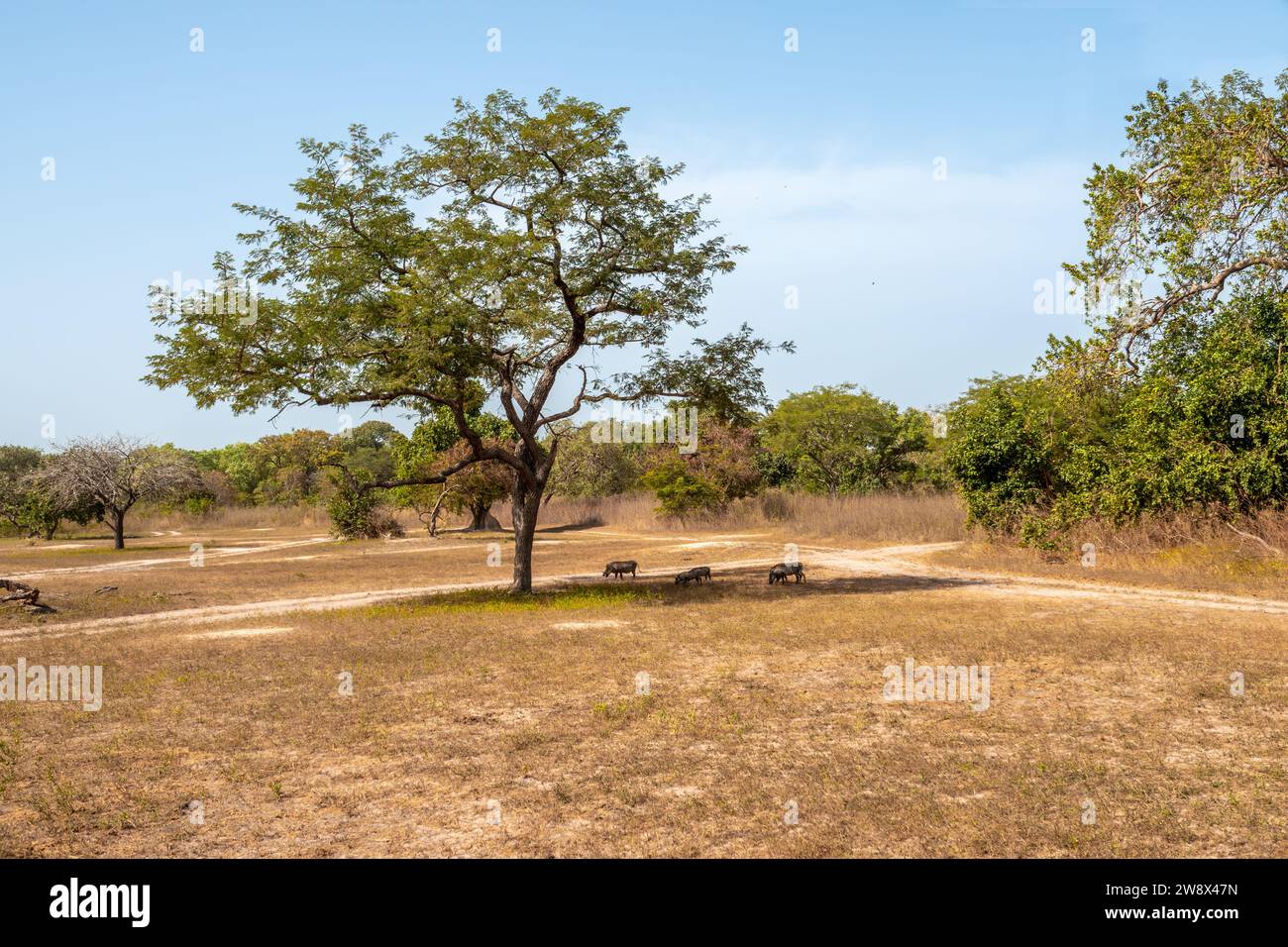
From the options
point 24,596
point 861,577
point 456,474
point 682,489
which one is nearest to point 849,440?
point 682,489

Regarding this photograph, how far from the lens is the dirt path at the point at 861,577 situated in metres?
17.8

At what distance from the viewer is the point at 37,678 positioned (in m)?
12.5

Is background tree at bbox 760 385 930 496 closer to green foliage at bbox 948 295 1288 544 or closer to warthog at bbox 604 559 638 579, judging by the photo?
Result: green foliage at bbox 948 295 1288 544

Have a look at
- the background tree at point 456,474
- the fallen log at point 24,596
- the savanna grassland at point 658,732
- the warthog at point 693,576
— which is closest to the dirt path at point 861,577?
the savanna grassland at point 658,732

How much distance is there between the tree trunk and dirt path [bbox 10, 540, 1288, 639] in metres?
2.51

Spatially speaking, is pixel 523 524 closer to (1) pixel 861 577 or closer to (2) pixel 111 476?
(1) pixel 861 577

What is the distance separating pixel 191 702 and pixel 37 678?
10.8ft

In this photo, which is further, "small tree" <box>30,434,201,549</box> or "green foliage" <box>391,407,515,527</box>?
"green foliage" <box>391,407,515,527</box>

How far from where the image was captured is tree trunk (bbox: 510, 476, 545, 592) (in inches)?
869

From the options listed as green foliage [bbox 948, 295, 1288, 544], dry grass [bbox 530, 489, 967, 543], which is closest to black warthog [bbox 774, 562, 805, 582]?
green foliage [bbox 948, 295, 1288, 544]

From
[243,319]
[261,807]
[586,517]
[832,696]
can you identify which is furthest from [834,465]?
[261,807]

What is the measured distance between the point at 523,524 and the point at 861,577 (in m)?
9.81

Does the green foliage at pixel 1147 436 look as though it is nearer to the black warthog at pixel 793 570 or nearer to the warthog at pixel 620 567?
A: the black warthog at pixel 793 570
